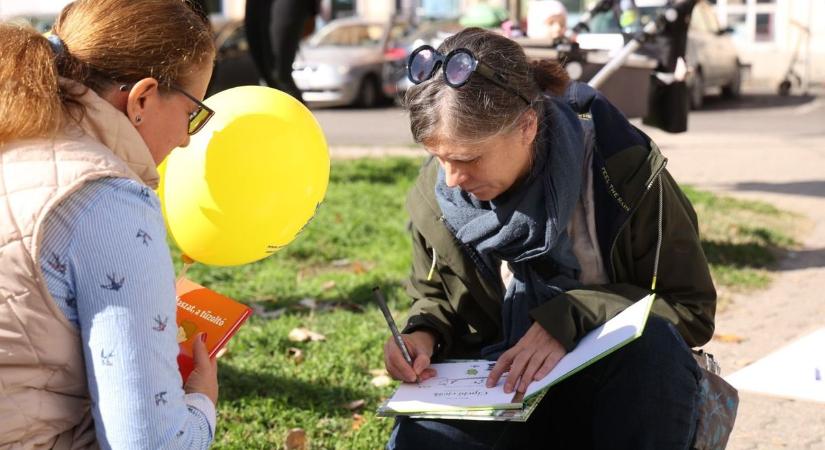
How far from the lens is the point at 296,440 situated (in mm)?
3453

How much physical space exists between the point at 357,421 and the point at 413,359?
1.03 metres

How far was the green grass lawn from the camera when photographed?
3.63 meters

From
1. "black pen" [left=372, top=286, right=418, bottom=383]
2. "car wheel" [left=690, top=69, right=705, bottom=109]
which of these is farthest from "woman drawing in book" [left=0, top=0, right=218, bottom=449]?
"car wheel" [left=690, top=69, right=705, bottom=109]

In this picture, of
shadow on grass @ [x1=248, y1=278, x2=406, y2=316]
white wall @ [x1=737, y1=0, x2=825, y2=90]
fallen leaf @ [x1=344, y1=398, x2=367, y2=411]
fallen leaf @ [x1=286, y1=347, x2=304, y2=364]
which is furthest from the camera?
white wall @ [x1=737, y1=0, x2=825, y2=90]

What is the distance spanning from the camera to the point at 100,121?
182cm

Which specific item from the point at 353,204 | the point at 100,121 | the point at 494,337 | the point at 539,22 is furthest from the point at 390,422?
the point at 353,204

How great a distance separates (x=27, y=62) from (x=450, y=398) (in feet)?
3.97

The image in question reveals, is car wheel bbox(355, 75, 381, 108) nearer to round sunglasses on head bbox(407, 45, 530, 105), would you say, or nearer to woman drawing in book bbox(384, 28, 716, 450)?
woman drawing in book bbox(384, 28, 716, 450)

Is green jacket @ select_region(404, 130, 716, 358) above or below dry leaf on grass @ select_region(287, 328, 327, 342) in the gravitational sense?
above

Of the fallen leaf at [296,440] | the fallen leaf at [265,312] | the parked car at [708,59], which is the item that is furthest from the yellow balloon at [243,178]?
the parked car at [708,59]

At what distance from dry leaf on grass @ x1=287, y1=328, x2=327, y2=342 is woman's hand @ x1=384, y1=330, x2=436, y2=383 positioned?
5.71 feet

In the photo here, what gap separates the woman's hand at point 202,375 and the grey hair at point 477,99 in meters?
0.75

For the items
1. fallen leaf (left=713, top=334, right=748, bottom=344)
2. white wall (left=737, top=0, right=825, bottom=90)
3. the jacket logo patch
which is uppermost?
the jacket logo patch

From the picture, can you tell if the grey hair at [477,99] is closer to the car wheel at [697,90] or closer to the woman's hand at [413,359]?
the woman's hand at [413,359]
